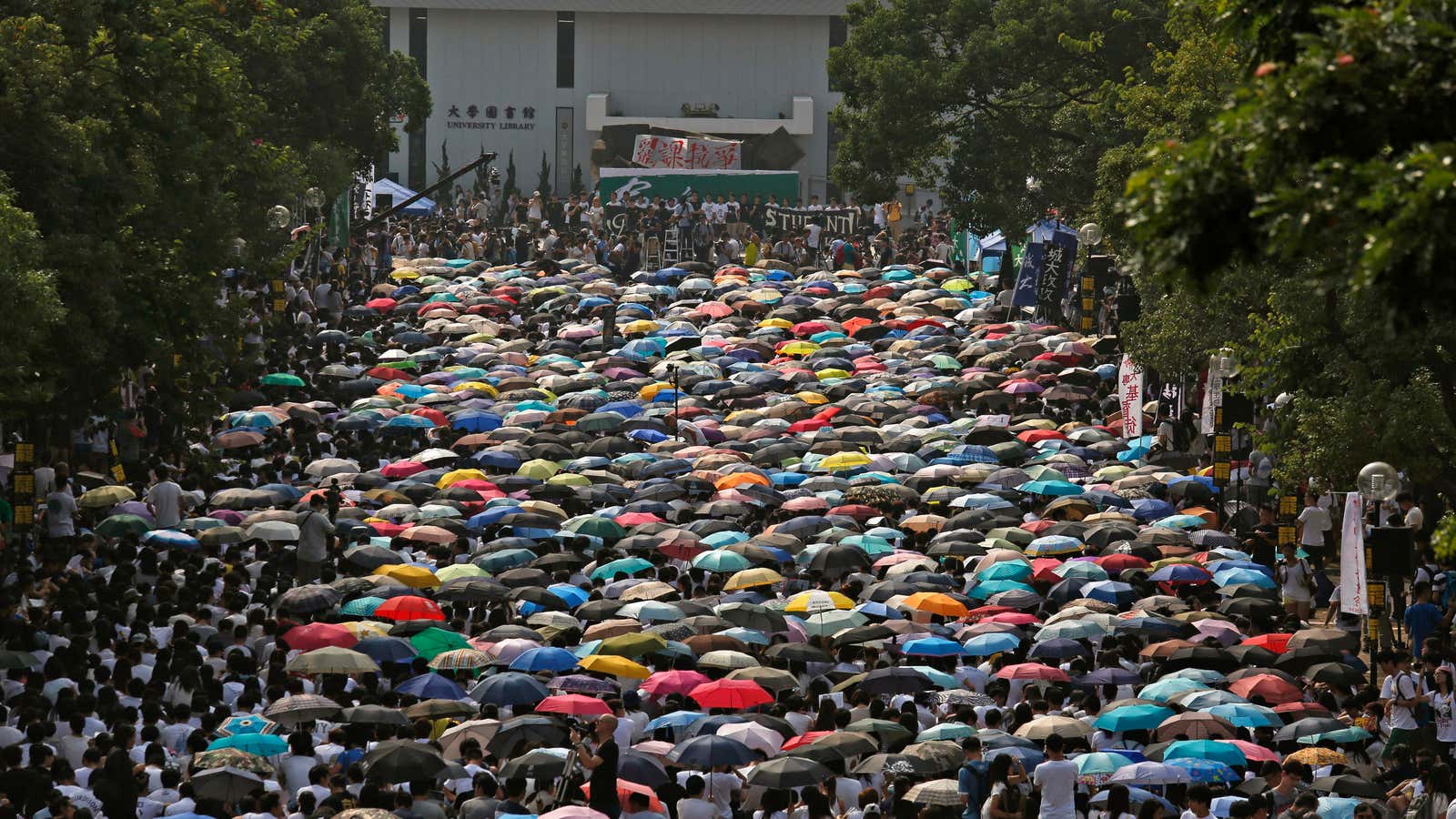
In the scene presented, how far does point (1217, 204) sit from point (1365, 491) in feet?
42.5

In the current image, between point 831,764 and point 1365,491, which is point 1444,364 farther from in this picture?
point 831,764

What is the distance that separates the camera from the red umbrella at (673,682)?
19891 millimetres

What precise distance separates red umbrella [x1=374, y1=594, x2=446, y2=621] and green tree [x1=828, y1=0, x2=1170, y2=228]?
23.6m

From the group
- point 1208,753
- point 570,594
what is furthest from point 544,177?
point 1208,753

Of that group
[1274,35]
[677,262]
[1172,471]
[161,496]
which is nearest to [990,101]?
[677,262]

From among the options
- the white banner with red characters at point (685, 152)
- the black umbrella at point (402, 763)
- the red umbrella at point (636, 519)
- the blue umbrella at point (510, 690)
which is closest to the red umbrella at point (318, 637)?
the blue umbrella at point (510, 690)

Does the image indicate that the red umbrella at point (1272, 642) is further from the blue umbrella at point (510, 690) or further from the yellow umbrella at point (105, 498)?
the yellow umbrella at point (105, 498)

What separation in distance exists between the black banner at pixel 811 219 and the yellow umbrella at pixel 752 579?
35499 mm

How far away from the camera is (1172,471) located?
102 feet

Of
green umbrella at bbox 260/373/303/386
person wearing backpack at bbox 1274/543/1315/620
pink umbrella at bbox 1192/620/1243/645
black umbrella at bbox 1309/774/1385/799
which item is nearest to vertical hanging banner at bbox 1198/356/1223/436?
person wearing backpack at bbox 1274/543/1315/620

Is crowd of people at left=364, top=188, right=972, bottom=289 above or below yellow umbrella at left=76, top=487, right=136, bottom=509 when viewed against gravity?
above

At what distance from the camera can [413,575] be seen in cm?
2402

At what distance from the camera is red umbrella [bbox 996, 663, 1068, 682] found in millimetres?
20547

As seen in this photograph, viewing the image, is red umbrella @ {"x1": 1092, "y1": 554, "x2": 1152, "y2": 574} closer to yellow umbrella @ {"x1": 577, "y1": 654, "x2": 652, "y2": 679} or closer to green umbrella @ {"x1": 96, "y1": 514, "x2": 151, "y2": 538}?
yellow umbrella @ {"x1": 577, "y1": 654, "x2": 652, "y2": 679}
